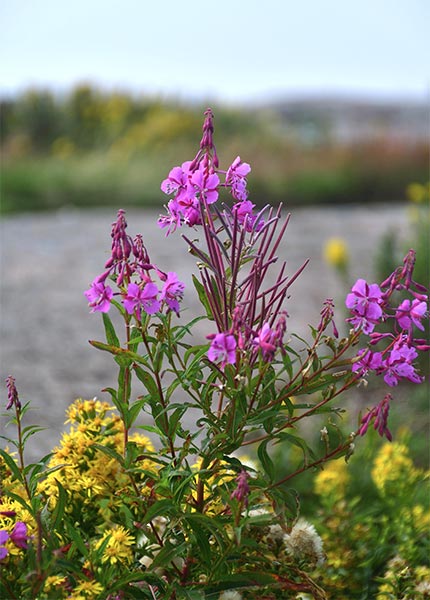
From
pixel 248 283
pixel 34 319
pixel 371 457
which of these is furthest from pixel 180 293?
pixel 34 319

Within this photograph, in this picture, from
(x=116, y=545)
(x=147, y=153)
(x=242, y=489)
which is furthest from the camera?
(x=147, y=153)

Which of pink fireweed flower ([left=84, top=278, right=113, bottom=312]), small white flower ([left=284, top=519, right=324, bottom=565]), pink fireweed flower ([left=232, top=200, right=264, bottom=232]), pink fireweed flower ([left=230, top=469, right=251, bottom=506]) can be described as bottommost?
small white flower ([left=284, top=519, right=324, bottom=565])

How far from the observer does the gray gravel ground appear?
11.7 ft

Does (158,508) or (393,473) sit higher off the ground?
(158,508)

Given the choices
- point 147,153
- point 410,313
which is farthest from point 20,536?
point 147,153

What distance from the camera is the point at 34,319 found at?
4406mm

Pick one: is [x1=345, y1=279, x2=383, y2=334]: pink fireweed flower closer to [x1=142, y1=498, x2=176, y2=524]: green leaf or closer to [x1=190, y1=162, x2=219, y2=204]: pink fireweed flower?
[x1=190, y1=162, x2=219, y2=204]: pink fireweed flower

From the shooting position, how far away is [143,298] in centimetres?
118

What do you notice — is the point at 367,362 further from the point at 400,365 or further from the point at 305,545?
the point at 305,545

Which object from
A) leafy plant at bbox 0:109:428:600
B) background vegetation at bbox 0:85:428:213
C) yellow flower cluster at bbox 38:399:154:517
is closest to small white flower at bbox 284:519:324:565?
Result: leafy plant at bbox 0:109:428:600

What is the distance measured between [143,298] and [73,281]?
3997 millimetres

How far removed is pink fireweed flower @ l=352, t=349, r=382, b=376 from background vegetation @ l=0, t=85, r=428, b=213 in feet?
24.4

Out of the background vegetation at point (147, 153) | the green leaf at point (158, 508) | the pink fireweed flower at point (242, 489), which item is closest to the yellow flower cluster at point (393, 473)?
the green leaf at point (158, 508)

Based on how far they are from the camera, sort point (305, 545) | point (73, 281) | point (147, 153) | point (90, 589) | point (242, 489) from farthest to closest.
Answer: point (147, 153)
point (73, 281)
point (305, 545)
point (90, 589)
point (242, 489)
